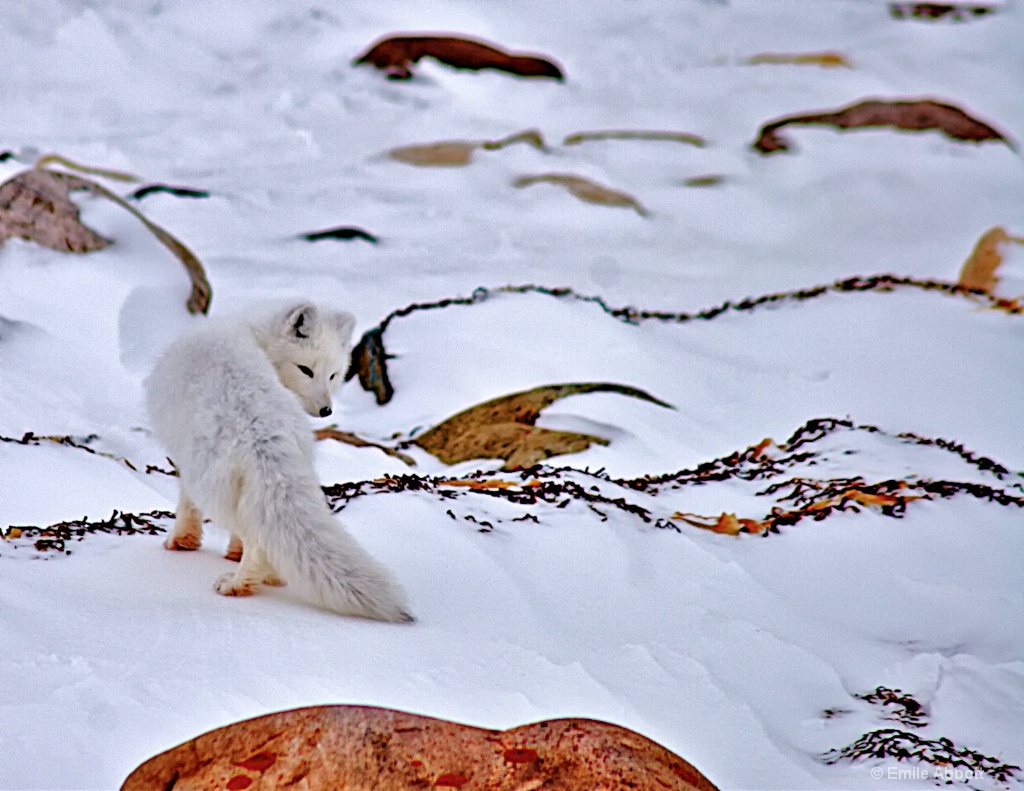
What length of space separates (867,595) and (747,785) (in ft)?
4.00

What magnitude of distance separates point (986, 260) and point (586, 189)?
3592mm

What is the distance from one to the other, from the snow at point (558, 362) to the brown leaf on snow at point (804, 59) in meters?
0.11

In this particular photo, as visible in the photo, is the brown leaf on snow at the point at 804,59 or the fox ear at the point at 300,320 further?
the brown leaf on snow at the point at 804,59

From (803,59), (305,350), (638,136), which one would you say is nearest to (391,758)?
(305,350)

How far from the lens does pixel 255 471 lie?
7.53 feet

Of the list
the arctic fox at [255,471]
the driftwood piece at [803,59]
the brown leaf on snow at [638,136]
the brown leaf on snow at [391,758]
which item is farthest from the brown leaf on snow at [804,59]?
the brown leaf on snow at [391,758]

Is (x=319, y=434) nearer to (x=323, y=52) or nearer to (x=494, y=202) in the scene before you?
(x=494, y=202)

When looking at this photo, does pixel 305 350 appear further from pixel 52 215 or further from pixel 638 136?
pixel 638 136

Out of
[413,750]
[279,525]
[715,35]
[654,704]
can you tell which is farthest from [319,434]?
[715,35]

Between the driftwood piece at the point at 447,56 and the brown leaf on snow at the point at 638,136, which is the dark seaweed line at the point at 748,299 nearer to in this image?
the brown leaf on snow at the point at 638,136

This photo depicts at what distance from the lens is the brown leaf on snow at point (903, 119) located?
1059 centimetres

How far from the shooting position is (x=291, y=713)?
1778 mm

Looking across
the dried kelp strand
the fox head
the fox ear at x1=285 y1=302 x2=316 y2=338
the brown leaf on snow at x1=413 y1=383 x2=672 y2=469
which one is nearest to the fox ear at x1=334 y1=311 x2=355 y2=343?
the fox head

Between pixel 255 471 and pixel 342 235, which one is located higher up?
pixel 255 471
